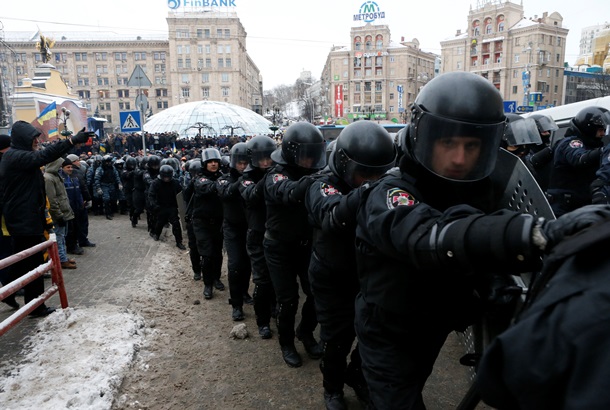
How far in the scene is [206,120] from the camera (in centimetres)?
3041

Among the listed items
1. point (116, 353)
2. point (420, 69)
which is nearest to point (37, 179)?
point (116, 353)

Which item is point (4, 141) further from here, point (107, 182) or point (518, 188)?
point (107, 182)

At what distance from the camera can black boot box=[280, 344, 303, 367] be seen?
4017 mm

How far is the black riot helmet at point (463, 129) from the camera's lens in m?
1.81

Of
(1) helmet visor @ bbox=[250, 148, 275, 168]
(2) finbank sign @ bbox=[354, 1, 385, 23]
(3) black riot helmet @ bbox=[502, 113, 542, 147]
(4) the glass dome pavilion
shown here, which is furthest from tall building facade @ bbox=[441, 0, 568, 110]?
(1) helmet visor @ bbox=[250, 148, 275, 168]

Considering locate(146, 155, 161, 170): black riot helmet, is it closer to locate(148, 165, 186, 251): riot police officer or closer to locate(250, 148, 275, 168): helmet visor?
locate(148, 165, 186, 251): riot police officer

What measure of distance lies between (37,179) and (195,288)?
8.37 ft

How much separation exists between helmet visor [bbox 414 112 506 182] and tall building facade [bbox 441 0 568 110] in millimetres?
73255

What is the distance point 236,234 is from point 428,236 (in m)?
4.00

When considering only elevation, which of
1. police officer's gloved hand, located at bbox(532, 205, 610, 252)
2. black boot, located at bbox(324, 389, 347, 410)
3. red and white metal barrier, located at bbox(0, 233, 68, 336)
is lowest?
black boot, located at bbox(324, 389, 347, 410)

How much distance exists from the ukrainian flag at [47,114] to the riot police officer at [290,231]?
73.7ft

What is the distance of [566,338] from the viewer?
3.03ft

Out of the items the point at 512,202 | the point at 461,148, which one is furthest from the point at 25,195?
the point at 512,202

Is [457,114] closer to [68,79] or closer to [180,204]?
[180,204]
